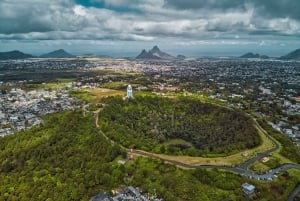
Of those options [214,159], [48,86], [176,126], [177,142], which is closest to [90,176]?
[214,159]

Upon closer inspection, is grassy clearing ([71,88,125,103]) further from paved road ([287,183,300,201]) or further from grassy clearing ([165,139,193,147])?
paved road ([287,183,300,201])

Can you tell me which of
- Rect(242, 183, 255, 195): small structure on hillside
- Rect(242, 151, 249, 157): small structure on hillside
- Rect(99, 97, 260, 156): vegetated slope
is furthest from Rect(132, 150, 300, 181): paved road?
Rect(242, 151, 249, 157): small structure on hillside

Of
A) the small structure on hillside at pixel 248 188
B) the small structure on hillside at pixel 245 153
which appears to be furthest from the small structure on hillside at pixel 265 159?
the small structure on hillside at pixel 248 188

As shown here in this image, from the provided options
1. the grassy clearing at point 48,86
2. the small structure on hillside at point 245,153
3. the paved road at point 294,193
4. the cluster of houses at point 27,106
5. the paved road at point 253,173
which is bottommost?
the paved road at point 294,193

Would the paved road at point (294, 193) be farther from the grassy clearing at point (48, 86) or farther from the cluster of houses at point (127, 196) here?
the grassy clearing at point (48, 86)

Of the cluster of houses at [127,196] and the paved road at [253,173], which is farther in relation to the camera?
the paved road at [253,173]
